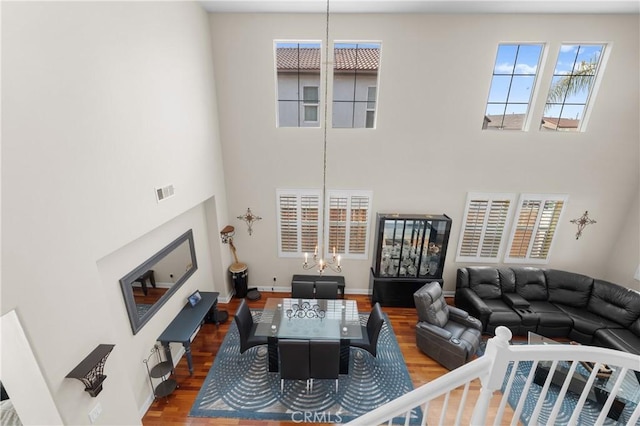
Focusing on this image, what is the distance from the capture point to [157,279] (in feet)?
12.9

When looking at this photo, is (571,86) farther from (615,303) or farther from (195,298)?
(195,298)

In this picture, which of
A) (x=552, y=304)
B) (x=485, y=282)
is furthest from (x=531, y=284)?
(x=485, y=282)

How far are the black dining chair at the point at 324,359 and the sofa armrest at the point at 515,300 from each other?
3.63 meters

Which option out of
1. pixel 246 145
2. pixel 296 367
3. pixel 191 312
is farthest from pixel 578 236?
pixel 191 312

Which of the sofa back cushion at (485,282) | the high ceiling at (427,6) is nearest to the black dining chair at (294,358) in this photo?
the sofa back cushion at (485,282)

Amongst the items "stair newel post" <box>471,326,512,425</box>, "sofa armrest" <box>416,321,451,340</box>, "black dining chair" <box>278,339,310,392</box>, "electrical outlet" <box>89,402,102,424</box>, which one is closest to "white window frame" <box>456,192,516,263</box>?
"sofa armrest" <box>416,321,451,340</box>

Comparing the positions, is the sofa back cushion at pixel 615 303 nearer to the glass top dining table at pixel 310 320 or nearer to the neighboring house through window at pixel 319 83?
the glass top dining table at pixel 310 320

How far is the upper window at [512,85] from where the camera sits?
4.90 m

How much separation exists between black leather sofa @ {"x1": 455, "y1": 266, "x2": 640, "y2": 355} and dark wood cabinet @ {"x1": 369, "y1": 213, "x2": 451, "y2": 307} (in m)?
0.66

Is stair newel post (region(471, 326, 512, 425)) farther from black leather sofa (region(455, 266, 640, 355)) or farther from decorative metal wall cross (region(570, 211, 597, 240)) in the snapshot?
decorative metal wall cross (region(570, 211, 597, 240))

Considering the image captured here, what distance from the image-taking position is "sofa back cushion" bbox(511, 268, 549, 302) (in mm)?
5297

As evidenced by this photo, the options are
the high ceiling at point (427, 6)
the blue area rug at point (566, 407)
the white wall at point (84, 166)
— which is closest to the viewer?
the white wall at point (84, 166)

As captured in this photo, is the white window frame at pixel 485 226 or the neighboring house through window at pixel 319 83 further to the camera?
the white window frame at pixel 485 226

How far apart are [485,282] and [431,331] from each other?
6.21 feet
